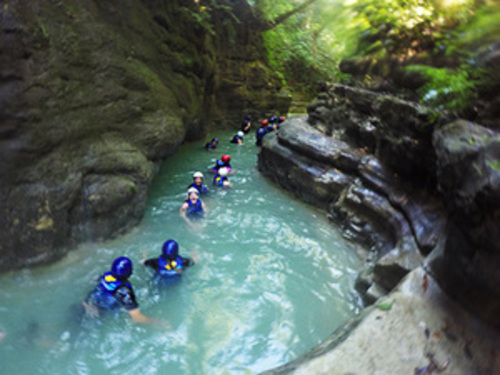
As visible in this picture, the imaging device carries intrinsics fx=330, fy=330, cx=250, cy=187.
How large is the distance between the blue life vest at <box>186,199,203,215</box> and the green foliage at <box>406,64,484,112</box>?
4.93 m

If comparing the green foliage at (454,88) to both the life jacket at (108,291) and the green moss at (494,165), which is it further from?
the life jacket at (108,291)

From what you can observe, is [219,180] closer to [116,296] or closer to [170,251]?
[170,251]

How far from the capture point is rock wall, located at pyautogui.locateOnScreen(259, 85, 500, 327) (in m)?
2.95

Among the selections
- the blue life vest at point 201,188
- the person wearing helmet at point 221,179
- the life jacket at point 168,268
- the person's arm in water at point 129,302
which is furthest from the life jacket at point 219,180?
the person's arm in water at point 129,302

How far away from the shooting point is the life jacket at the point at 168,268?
5199 millimetres

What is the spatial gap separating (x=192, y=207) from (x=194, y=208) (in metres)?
0.05

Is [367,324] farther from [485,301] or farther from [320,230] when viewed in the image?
[320,230]

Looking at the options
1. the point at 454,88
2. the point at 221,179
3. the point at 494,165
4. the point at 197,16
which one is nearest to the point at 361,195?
the point at 454,88

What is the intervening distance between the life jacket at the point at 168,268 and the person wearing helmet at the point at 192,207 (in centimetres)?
207

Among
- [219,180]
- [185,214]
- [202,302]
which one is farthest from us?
[219,180]

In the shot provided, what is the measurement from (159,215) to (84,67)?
3.33 meters

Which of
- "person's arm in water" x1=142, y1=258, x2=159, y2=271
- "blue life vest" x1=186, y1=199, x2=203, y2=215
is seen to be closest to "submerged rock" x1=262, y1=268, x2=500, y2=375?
"person's arm in water" x1=142, y1=258, x2=159, y2=271

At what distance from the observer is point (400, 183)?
630cm

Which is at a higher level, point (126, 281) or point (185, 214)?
point (126, 281)
